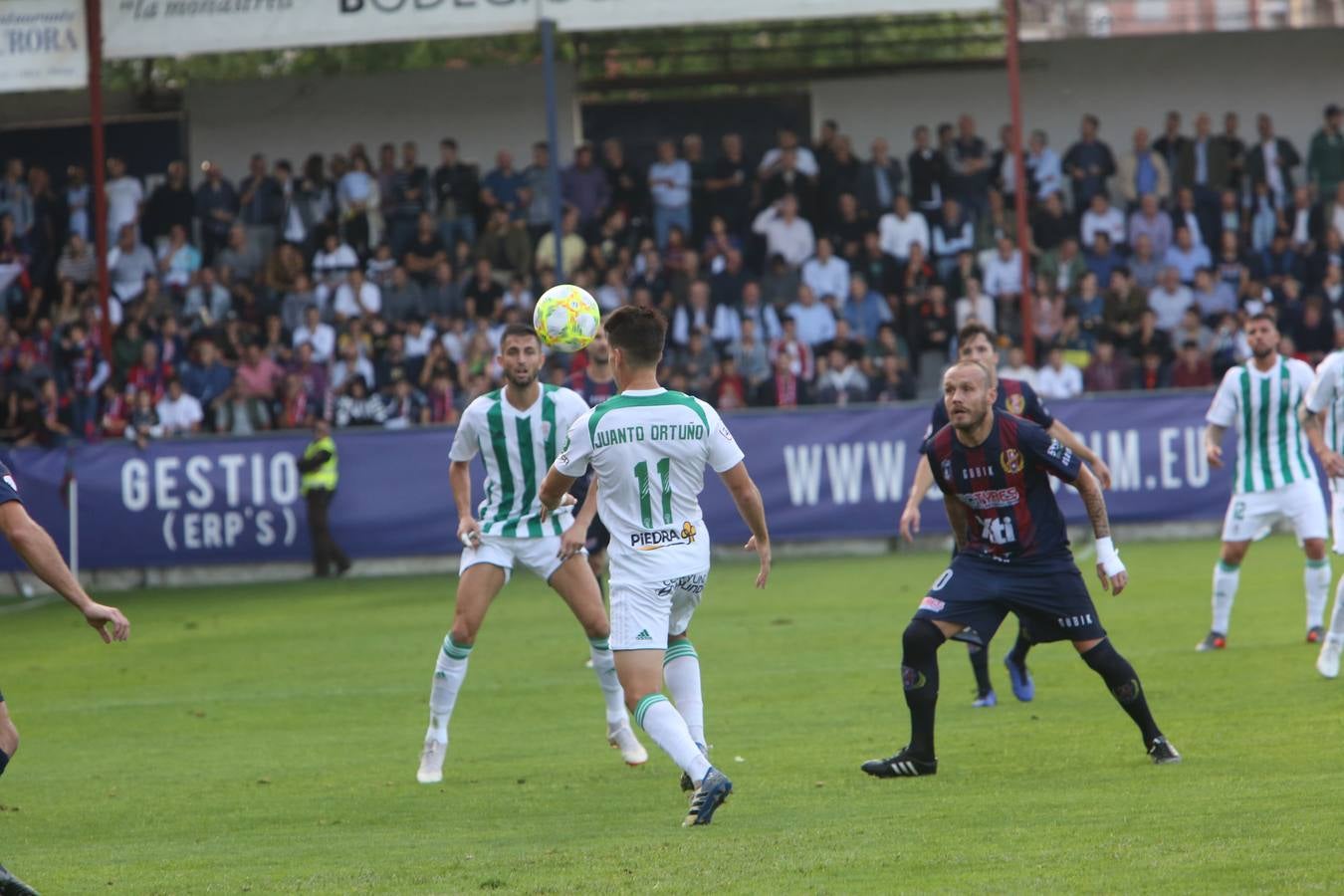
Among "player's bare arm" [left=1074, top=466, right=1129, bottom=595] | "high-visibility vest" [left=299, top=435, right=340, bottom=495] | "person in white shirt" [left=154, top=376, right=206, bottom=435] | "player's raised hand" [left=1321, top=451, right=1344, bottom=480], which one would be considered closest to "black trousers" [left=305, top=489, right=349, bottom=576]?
"high-visibility vest" [left=299, top=435, right=340, bottom=495]

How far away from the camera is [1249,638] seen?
13.1 metres

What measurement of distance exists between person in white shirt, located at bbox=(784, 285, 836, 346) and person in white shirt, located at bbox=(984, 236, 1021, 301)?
2.21 m

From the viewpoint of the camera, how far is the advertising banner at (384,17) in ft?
71.6

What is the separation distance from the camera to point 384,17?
22.0m

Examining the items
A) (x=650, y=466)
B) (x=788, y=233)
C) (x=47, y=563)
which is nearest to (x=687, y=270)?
(x=788, y=233)

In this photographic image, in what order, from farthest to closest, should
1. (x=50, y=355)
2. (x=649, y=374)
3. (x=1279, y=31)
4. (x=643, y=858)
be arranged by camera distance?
(x=1279, y=31), (x=50, y=355), (x=649, y=374), (x=643, y=858)

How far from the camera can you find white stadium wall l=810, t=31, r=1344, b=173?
29.6 metres

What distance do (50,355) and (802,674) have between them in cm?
1609

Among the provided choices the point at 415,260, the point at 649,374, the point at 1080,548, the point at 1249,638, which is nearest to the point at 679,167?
the point at 415,260

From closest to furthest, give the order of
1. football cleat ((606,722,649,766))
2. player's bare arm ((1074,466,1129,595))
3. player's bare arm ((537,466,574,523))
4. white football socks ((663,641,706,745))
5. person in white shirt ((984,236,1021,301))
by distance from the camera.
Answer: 1. player's bare arm ((537,466,574,523))
2. white football socks ((663,641,706,745))
3. player's bare arm ((1074,466,1129,595))
4. football cleat ((606,722,649,766))
5. person in white shirt ((984,236,1021,301))

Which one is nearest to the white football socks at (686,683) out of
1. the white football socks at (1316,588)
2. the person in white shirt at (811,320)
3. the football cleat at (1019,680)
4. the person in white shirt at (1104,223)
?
the football cleat at (1019,680)

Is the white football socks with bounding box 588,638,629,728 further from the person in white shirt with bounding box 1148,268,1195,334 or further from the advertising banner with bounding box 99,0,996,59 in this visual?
the person in white shirt with bounding box 1148,268,1195,334

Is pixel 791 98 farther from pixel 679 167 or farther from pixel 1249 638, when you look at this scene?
pixel 1249 638

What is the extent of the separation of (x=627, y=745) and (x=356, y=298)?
1680 cm
